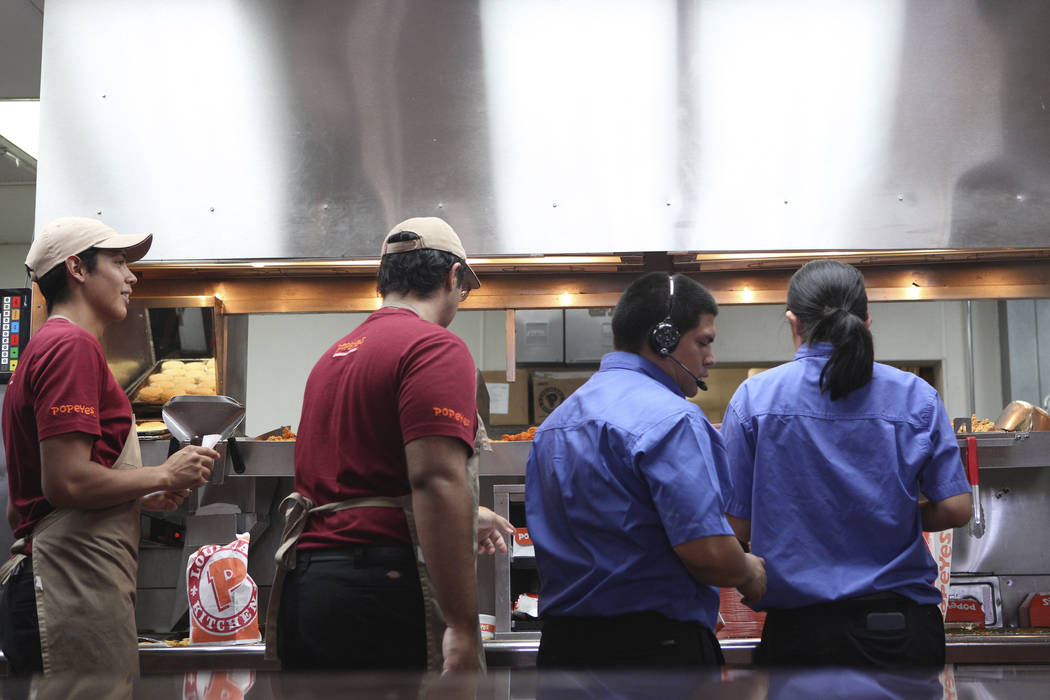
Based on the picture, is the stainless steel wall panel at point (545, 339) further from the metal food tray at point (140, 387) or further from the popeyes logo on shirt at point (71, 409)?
the popeyes logo on shirt at point (71, 409)

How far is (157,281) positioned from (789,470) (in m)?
2.81

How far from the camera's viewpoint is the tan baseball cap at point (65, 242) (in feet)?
7.13

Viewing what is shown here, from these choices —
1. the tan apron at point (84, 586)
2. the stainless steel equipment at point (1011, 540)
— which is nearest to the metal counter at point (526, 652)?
the stainless steel equipment at point (1011, 540)

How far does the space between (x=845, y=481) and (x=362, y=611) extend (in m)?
0.93

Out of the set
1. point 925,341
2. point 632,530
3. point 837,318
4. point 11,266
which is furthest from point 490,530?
point 11,266

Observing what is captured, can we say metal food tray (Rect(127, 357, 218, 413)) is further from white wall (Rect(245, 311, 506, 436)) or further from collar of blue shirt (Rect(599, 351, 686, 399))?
white wall (Rect(245, 311, 506, 436))

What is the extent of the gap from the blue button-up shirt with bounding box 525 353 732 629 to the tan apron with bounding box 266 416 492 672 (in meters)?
0.23

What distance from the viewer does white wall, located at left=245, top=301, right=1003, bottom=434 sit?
7.70 metres

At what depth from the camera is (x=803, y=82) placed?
147 inches

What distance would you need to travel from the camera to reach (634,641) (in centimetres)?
187

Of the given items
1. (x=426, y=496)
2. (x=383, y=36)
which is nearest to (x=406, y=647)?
(x=426, y=496)

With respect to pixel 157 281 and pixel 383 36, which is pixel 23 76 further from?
pixel 383 36

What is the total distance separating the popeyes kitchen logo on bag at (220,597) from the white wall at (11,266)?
256 inches

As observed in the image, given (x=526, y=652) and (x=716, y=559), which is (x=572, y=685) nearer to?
(x=716, y=559)
